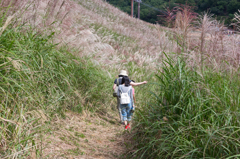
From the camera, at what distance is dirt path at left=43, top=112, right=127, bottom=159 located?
128 inches

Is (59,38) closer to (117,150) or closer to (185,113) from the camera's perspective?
(117,150)

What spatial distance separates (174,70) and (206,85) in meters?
0.42

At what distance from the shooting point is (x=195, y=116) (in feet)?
7.63

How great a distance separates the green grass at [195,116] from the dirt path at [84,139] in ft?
2.63

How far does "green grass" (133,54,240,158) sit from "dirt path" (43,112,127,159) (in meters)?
0.80

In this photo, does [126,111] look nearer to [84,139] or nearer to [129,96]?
[129,96]

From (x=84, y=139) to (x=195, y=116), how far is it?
7.83 ft

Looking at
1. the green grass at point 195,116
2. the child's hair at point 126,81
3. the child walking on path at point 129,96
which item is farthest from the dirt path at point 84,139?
the child's hair at point 126,81

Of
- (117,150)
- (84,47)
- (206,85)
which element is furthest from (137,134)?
(84,47)

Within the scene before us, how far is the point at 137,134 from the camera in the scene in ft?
10.4

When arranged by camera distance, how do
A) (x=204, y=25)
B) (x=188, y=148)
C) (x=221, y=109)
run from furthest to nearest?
1. (x=204, y=25)
2. (x=221, y=109)
3. (x=188, y=148)

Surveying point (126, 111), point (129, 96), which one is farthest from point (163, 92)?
point (126, 111)

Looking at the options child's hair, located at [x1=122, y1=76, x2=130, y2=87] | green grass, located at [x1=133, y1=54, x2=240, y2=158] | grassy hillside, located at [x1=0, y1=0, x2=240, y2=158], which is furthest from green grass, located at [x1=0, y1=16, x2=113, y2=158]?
green grass, located at [x1=133, y1=54, x2=240, y2=158]

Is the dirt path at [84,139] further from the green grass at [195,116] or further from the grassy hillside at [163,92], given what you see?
the green grass at [195,116]
